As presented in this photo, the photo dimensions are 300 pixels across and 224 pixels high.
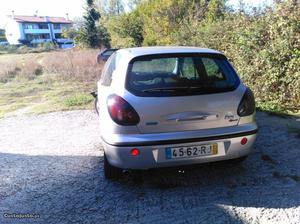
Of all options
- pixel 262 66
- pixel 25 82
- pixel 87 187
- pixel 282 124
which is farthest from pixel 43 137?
pixel 25 82

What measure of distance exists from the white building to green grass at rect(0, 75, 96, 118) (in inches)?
2446

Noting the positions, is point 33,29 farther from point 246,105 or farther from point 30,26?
point 246,105

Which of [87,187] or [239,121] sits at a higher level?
[239,121]

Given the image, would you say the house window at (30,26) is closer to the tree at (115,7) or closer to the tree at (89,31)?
the tree at (115,7)

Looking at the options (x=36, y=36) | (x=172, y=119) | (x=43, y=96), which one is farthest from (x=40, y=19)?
(x=172, y=119)

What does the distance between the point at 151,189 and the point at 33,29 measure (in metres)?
82.3

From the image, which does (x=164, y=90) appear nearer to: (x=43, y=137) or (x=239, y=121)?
(x=239, y=121)

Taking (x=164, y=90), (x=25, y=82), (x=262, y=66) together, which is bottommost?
(x=25, y=82)

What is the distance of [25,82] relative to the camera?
12469 millimetres

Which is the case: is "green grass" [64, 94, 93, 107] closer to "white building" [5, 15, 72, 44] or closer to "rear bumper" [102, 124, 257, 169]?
"rear bumper" [102, 124, 257, 169]

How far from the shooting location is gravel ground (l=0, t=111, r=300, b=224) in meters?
2.90

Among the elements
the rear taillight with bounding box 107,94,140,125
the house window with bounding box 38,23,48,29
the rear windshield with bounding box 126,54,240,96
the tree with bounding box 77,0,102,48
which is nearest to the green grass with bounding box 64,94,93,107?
the rear windshield with bounding box 126,54,240,96

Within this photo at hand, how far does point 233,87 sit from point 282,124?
8.71 feet

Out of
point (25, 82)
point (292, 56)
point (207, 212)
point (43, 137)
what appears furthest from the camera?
point (25, 82)
